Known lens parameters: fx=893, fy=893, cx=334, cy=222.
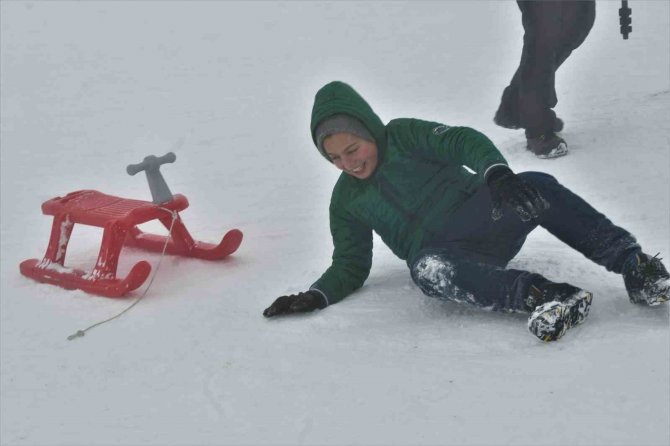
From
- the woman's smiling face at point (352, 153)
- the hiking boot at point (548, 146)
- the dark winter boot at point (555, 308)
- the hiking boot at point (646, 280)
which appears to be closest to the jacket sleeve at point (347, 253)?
the woman's smiling face at point (352, 153)

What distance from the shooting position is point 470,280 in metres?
2.79

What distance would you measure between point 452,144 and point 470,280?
468 millimetres

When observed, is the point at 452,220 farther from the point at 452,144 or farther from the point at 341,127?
the point at 341,127

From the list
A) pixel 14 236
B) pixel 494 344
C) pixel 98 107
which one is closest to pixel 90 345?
pixel 494 344

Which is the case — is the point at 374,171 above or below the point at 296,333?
above

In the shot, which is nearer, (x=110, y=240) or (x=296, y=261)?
(x=110, y=240)

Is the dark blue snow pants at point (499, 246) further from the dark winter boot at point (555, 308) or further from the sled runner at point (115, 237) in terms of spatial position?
the sled runner at point (115, 237)

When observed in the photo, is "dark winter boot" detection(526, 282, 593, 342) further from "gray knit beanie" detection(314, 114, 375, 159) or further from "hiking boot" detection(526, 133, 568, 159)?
"hiking boot" detection(526, 133, 568, 159)

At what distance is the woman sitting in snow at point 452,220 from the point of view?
2.64m

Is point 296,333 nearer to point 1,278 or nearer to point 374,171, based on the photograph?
point 374,171

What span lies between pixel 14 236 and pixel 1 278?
825 millimetres

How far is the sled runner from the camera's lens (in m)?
3.84

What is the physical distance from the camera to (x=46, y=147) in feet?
23.0

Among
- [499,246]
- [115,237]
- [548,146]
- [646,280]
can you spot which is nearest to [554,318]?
[646,280]
